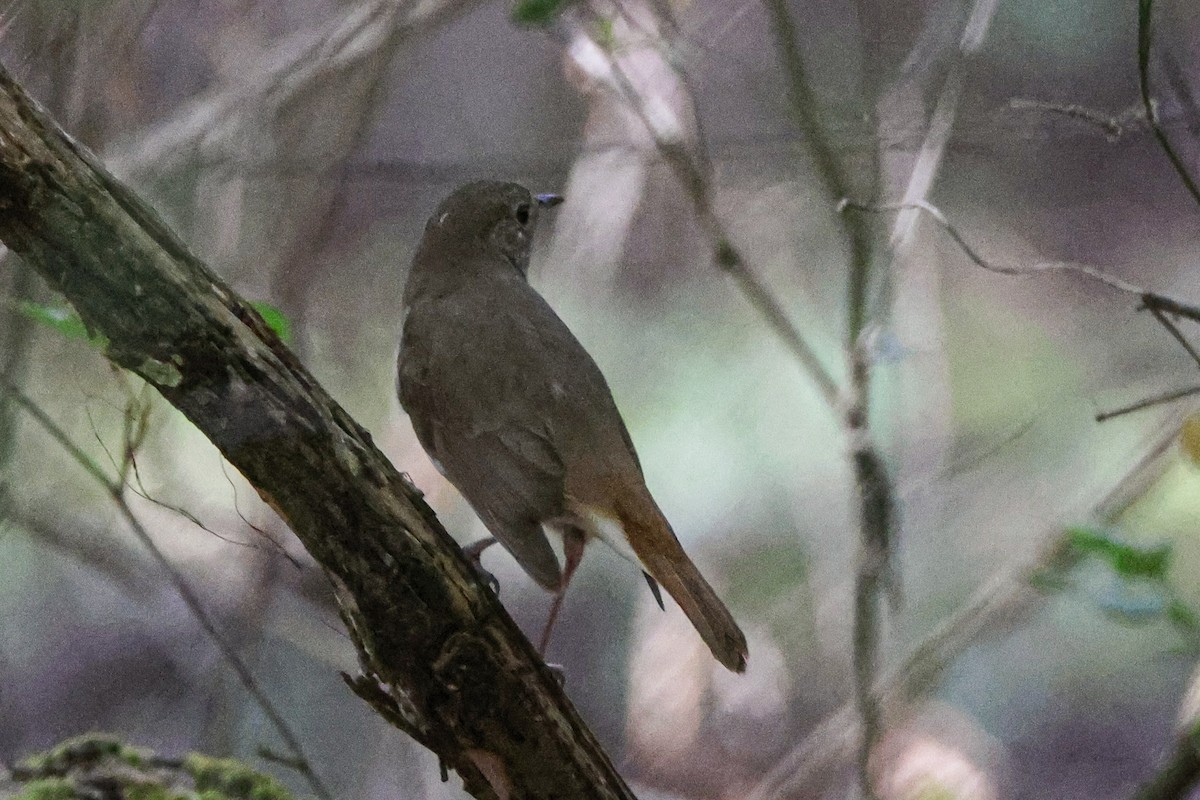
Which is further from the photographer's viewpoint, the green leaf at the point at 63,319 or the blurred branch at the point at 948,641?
the blurred branch at the point at 948,641

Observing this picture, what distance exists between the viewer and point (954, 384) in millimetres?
3348

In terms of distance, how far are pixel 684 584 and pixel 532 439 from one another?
0.38 m

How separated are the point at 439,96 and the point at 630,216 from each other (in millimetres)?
693

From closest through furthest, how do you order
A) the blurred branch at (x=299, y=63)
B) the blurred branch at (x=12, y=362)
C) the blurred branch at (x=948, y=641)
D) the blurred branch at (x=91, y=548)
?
the blurred branch at (x=12, y=362)
the blurred branch at (x=948, y=641)
the blurred branch at (x=91, y=548)
the blurred branch at (x=299, y=63)

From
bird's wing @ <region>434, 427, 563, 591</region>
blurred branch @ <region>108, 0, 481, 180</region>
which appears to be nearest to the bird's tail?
bird's wing @ <region>434, 427, 563, 591</region>

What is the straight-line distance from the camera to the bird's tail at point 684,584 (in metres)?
1.84

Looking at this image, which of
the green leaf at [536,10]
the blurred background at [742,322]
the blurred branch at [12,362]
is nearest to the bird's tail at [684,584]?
the green leaf at [536,10]

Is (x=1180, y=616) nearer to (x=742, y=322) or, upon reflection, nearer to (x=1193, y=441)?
(x=1193, y=441)

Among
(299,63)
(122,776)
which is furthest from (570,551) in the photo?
(299,63)

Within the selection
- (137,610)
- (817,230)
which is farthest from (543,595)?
(817,230)

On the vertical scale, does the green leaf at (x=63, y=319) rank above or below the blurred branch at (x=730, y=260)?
below

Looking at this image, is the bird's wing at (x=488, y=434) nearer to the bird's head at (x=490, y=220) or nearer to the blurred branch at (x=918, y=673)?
the bird's head at (x=490, y=220)

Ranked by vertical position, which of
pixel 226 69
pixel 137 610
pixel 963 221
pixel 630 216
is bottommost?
pixel 137 610

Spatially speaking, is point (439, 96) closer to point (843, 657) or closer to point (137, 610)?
point (137, 610)
